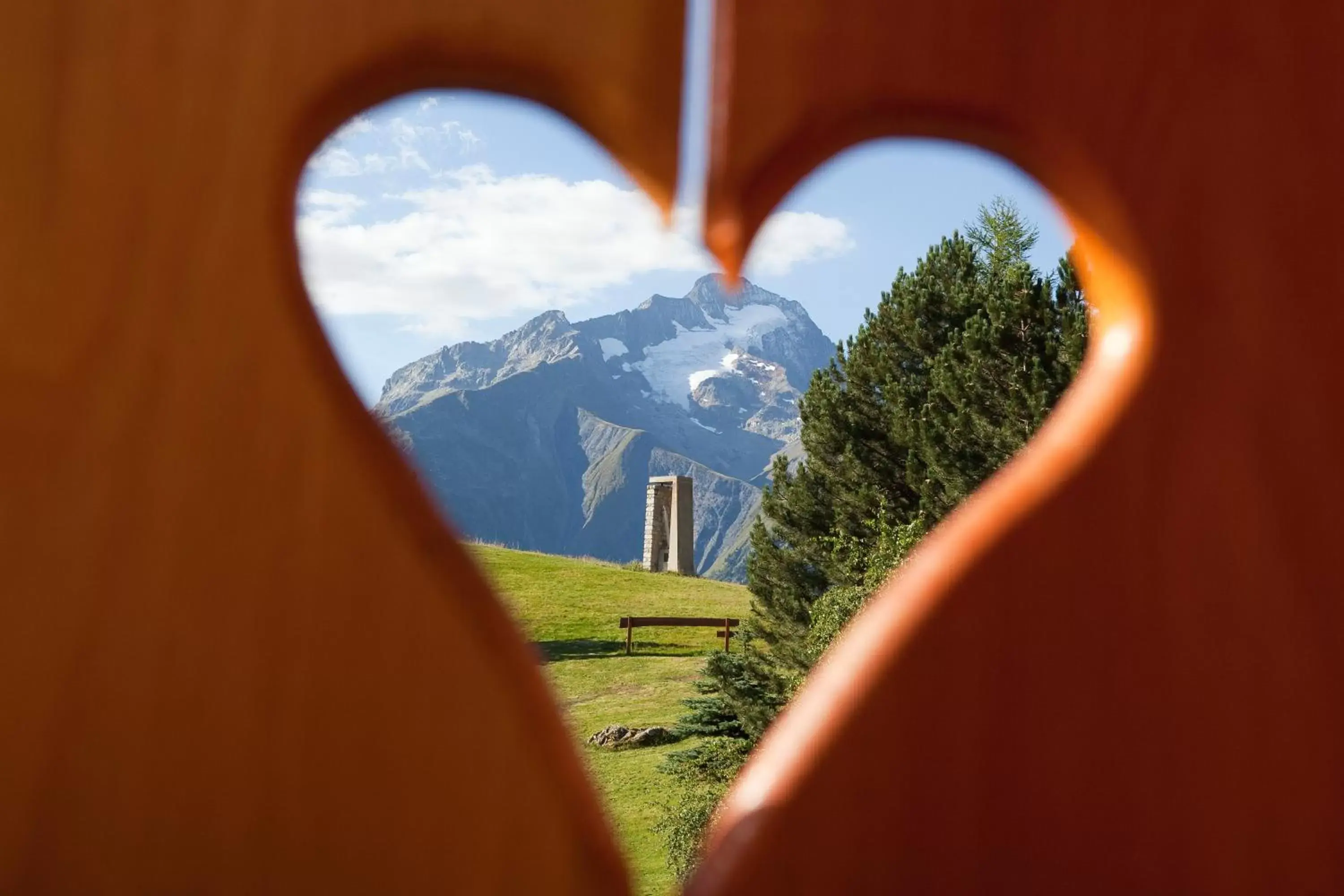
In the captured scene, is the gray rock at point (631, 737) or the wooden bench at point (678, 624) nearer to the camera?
the gray rock at point (631, 737)

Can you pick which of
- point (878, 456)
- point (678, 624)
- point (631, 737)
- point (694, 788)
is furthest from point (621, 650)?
point (878, 456)

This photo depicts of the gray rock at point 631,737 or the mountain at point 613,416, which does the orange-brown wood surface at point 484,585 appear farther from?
the mountain at point 613,416

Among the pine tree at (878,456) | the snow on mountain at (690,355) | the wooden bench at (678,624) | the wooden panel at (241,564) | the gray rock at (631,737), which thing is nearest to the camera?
the wooden panel at (241,564)

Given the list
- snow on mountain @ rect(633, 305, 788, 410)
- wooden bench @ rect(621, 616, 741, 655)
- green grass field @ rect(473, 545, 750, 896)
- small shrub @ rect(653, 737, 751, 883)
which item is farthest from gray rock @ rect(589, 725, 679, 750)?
snow on mountain @ rect(633, 305, 788, 410)

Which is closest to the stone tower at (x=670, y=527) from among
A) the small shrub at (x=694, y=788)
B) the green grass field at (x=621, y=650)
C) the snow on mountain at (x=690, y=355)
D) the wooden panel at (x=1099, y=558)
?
the green grass field at (x=621, y=650)

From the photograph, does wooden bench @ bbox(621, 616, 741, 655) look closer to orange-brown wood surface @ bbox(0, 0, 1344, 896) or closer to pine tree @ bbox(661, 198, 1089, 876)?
pine tree @ bbox(661, 198, 1089, 876)

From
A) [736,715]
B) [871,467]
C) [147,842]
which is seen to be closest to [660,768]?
[736,715]
